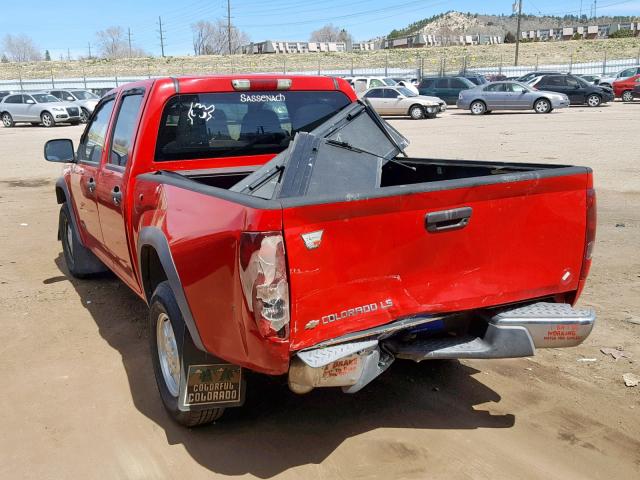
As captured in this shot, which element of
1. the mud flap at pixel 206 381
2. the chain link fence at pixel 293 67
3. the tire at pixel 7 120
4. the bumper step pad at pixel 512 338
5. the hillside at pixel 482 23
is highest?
the hillside at pixel 482 23

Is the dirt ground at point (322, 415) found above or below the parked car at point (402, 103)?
below

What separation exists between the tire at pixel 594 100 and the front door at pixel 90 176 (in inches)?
1202

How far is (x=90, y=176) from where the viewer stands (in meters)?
5.31

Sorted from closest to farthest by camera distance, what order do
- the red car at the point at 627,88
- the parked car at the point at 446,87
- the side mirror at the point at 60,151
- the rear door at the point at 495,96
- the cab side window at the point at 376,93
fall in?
the side mirror at the point at 60,151 < the cab side window at the point at 376,93 < the rear door at the point at 495,96 < the red car at the point at 627,88 < the parked car at the point at 446,87

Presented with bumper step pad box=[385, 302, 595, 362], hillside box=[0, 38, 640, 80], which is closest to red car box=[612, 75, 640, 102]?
hillside box=[0, 38, 640, 80]

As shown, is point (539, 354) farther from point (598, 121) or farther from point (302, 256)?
point (598, 121)

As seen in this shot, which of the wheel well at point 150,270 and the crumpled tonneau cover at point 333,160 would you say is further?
the wheel well at point 150,270

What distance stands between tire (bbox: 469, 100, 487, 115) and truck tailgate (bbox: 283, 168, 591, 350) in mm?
27883

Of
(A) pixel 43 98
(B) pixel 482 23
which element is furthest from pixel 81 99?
(B) pixel 482 23

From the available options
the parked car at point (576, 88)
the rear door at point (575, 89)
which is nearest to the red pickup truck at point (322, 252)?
the parked car at point (576, 88)

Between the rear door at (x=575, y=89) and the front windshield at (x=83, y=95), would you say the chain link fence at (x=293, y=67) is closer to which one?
the front windshield at (x=83, y=95)

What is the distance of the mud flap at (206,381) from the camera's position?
11.2 ft

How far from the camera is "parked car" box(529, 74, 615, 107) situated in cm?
3147

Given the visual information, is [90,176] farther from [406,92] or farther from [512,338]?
[406,92]
